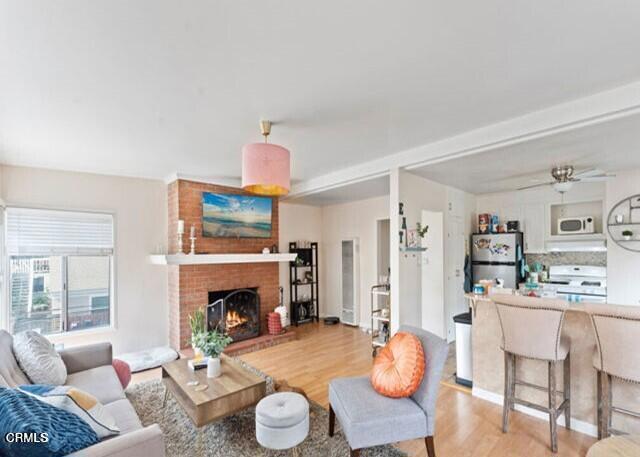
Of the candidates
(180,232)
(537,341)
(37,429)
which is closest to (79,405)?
(37,429)

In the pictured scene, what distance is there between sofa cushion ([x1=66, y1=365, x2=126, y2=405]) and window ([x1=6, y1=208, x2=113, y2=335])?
1.72 m

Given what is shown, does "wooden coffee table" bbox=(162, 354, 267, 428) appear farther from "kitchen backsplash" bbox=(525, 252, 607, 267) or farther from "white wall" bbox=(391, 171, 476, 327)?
"kitchen backsplash" bbox=(525, 252, 607, 267)

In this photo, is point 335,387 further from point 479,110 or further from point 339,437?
point 479,110

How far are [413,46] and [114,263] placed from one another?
4.34m

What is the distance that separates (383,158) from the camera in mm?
3604

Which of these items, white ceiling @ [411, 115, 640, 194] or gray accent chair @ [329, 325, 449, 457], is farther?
white ceiling @ [411, 115, 640, 194]

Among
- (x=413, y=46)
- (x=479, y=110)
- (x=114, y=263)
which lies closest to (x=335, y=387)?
(x=413, y=46)

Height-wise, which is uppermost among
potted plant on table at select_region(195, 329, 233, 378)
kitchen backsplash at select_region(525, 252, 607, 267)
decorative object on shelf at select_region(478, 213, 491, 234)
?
decorative object on shelf at select_region(478, 213, 491, 234)

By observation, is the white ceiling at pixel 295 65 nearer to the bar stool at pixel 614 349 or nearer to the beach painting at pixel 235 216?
the bar stool at pixel 614 349

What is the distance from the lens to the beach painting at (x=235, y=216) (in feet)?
14.5

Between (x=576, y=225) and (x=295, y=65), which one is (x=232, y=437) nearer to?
(x=295, y=65)

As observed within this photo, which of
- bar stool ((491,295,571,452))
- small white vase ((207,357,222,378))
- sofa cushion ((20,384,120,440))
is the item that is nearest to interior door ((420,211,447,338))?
bar stool ((491,295,571,452))

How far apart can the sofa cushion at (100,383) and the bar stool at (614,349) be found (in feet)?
10.8

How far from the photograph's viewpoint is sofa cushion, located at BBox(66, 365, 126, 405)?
217 cm
